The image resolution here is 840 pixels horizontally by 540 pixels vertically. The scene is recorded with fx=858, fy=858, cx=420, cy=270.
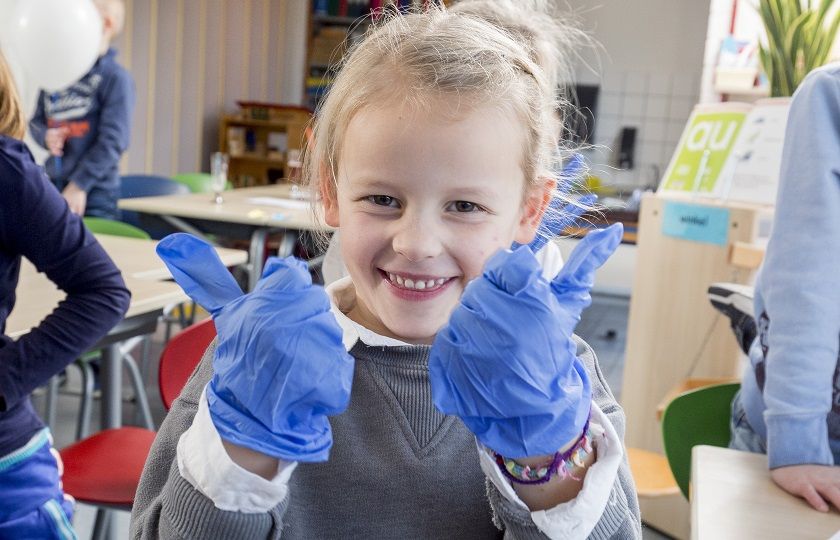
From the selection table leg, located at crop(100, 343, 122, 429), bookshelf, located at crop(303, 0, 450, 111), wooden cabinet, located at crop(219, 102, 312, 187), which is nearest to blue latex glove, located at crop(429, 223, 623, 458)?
table leg, located at crop(100, 343, 122, 429)

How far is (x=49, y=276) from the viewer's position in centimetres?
134

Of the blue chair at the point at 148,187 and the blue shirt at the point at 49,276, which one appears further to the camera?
the blue chair at the point at 148,187

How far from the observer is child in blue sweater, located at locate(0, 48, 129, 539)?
4.13 feet

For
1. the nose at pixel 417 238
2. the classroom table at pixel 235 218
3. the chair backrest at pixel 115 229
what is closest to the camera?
the nose at pixel 417 238

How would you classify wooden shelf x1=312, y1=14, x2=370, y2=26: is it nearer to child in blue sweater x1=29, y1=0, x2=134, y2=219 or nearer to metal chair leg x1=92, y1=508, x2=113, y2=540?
child in blue sweater x1=29, y1=0, x2=134, y2=219

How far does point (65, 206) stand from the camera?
1.33m

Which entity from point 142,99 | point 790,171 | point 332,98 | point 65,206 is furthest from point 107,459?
point 142,99

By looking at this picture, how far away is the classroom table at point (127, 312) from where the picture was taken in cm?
174

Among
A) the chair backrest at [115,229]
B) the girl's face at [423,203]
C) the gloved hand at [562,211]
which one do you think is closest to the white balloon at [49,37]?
the chair backrest at [115,229]

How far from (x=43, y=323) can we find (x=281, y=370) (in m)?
0.91

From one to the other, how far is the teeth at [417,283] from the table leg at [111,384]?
135 cm

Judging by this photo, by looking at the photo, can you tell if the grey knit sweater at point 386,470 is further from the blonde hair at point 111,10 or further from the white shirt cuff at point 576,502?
the blonde hair at point 111,10

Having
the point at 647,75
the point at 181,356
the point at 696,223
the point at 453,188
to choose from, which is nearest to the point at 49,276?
the point at 181,356

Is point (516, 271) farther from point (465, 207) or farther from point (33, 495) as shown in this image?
point (33, 495)
